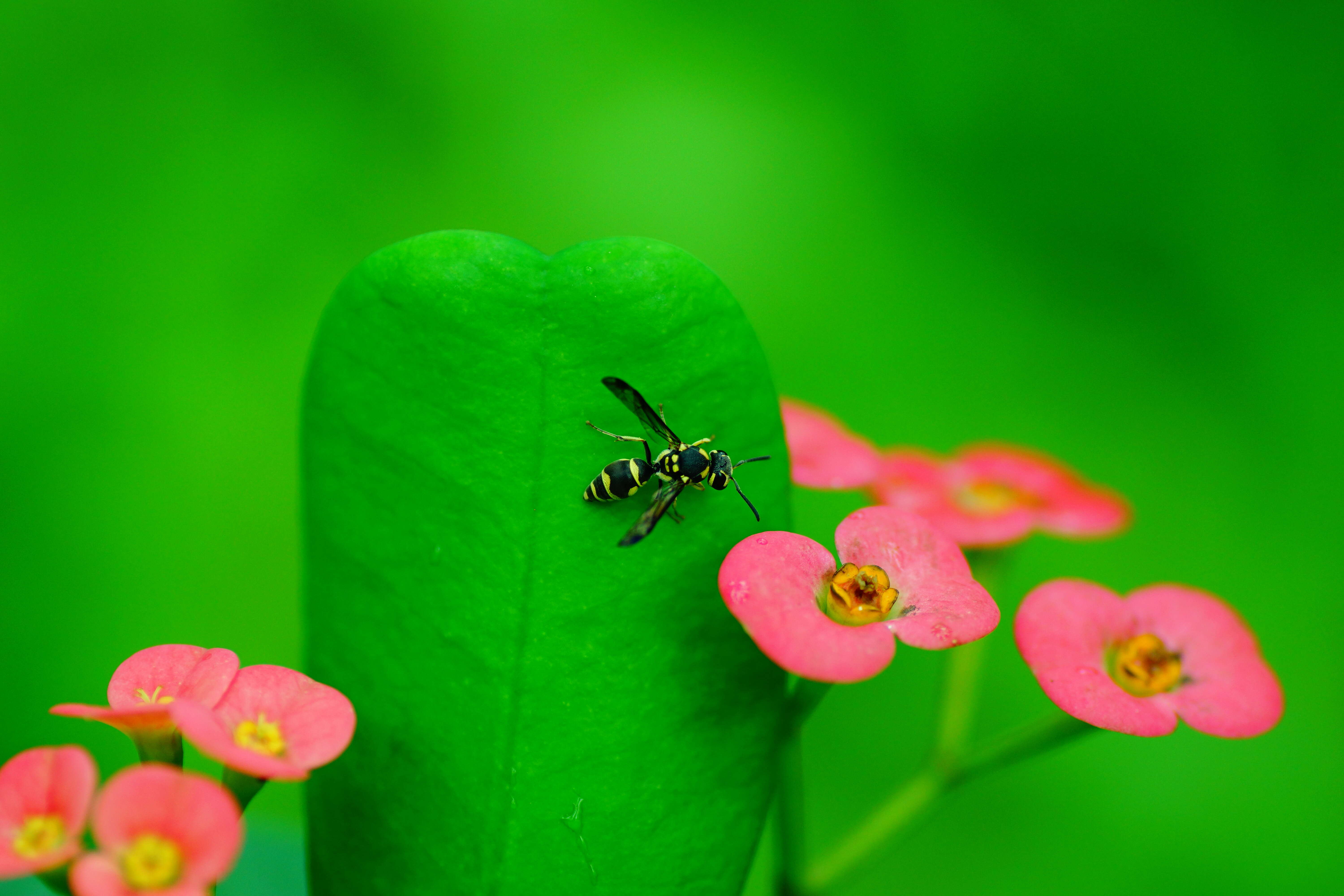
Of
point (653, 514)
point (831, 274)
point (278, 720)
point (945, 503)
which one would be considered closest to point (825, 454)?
point (945, 503)

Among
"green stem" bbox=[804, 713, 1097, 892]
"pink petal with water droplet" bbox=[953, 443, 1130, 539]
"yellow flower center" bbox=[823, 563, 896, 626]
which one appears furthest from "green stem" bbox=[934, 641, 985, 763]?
"yellow flower center" bbox=[823, 563, 896, 626]

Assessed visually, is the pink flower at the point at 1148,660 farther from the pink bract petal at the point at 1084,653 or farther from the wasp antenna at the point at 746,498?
the wasp antenna at the point at 746,498

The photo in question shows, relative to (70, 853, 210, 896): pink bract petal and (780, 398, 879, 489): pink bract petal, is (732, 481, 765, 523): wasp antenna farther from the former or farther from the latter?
(70, 853, 210, 896): pink bract petal

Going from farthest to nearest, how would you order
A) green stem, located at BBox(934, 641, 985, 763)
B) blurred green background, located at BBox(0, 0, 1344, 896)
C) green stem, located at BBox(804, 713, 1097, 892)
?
blurred green background, located at BBox(0, 0, 1344, 896) → green stem, located at BBox(934, 641, 985, 763) → green stem, located at BBox(804, 713, 1097, 892)

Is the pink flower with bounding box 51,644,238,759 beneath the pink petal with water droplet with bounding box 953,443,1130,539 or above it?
above

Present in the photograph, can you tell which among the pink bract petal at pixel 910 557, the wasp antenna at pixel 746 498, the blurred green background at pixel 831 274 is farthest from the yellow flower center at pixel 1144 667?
the blurred green background at pixel 831 274

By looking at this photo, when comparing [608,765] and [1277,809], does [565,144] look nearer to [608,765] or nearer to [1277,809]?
[608,765]

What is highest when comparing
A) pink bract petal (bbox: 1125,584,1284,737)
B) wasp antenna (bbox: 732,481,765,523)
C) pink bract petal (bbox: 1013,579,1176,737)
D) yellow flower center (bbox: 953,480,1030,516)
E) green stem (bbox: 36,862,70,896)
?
wasp antenna (bbox: 732,481,765,523)

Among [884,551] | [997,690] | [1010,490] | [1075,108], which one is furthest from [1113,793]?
[884,551]

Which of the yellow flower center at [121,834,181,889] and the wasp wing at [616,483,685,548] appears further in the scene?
the wasp wing at [616,483,685,548]
